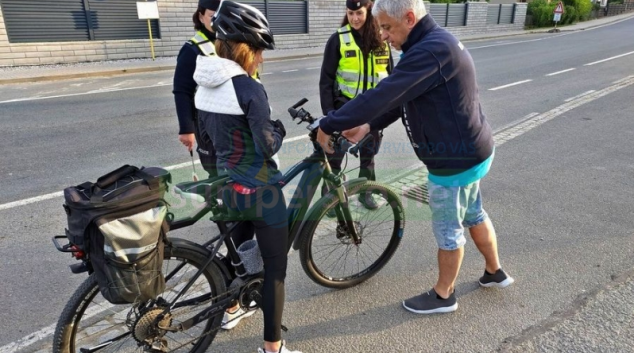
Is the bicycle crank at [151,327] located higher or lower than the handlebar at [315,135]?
lower

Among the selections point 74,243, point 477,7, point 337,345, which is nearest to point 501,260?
point 337,345

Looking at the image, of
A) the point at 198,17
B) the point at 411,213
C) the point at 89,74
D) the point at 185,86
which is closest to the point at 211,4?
the point at 198,17

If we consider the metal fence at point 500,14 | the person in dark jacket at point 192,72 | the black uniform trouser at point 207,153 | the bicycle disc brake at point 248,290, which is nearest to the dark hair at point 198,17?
the person in dark jacket at point 192,72

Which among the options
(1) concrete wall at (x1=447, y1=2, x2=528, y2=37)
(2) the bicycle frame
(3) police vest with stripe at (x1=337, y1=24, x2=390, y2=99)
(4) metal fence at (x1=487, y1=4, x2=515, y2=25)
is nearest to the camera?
(2) the bicycle frame

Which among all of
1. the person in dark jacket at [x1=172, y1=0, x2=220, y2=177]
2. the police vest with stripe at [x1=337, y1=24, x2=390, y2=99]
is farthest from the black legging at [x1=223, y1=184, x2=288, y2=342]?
the police vest with stripe at [x1=337, y1=24, x2=390, y2=99]

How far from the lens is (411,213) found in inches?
177

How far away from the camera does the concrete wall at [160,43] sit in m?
13.5

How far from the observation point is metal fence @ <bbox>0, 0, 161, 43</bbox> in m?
13.3

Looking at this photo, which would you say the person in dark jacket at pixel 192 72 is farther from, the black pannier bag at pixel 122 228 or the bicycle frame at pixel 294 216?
the black pannier bag at pixel 122 228

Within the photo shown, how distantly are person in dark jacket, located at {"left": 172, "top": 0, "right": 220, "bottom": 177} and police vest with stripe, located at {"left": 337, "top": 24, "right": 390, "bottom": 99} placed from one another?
3.90ft

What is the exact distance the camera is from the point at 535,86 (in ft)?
36.0

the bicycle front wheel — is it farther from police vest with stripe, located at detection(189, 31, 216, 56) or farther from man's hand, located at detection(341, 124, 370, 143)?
police vest with stripe, located at detection(189, 31, 216, 56)

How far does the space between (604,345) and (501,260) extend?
105 cm

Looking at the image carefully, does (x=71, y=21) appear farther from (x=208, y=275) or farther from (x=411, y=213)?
(x=208, y=275)
